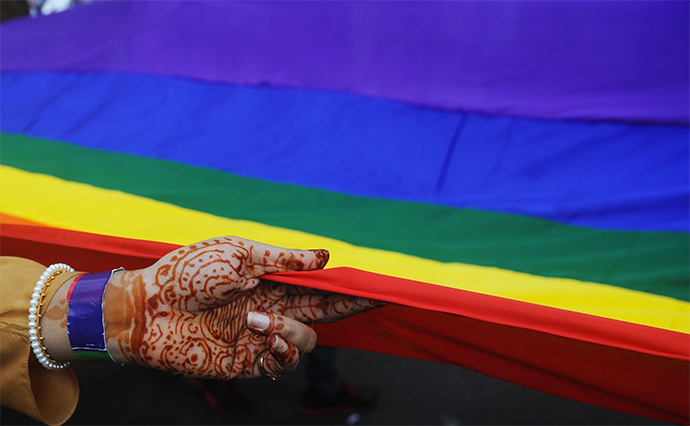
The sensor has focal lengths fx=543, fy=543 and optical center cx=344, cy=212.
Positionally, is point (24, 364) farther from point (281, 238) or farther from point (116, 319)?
point (281, 238)

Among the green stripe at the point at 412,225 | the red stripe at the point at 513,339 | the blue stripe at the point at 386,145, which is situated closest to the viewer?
the red stripe at the point at 513,339

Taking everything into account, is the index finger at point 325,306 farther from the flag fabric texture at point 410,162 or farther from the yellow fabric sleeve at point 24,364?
the yellow fabric sleeve at point 24,364

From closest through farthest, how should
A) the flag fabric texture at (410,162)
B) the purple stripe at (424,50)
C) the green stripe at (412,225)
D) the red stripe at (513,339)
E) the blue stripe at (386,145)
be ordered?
the red stripe at (513,339)
the flag fabric texture at (410,162)
the green stripe at (412,225)
the blue stripe at (386,145)
the purple stripe at (424,50)

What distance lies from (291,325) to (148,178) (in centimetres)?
82

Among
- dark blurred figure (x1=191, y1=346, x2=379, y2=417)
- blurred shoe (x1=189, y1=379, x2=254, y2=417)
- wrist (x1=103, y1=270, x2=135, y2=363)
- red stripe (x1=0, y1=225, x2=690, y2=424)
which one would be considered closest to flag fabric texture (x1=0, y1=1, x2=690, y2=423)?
red stripe (x1=0, y1=225, x2=690, y2=424)

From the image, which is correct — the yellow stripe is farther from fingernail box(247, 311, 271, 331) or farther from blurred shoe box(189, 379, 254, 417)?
blurred shoe box(189, 379, 254, 417)

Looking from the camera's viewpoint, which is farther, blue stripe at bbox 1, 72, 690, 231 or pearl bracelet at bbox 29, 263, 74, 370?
blue stripe at bbox 1, 72, 690, 231

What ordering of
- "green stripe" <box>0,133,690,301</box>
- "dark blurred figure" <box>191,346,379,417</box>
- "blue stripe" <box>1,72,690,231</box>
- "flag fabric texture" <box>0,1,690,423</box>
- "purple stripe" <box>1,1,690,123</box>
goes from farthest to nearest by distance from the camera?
"dark blurred figure" <box>191,346,379,417</box> < "purple stripe" <box>1,1,690,123</box> < "blue stripe" <box>1,72,690,231</box> < "green stripe" <box>0,133,690,301</box> < "flag fabric texture" <box>0,1,690,423</box>

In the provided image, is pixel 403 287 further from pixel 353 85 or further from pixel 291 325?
pixel 353 85

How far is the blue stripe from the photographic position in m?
1.34

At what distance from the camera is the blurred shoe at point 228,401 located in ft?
5.84

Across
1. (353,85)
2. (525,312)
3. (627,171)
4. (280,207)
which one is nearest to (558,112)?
(627,171)

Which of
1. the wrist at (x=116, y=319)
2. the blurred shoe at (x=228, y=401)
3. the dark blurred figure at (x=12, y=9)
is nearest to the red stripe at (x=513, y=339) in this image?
the wrist at (x=116, y=319)

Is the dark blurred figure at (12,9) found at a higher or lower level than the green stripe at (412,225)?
higher
